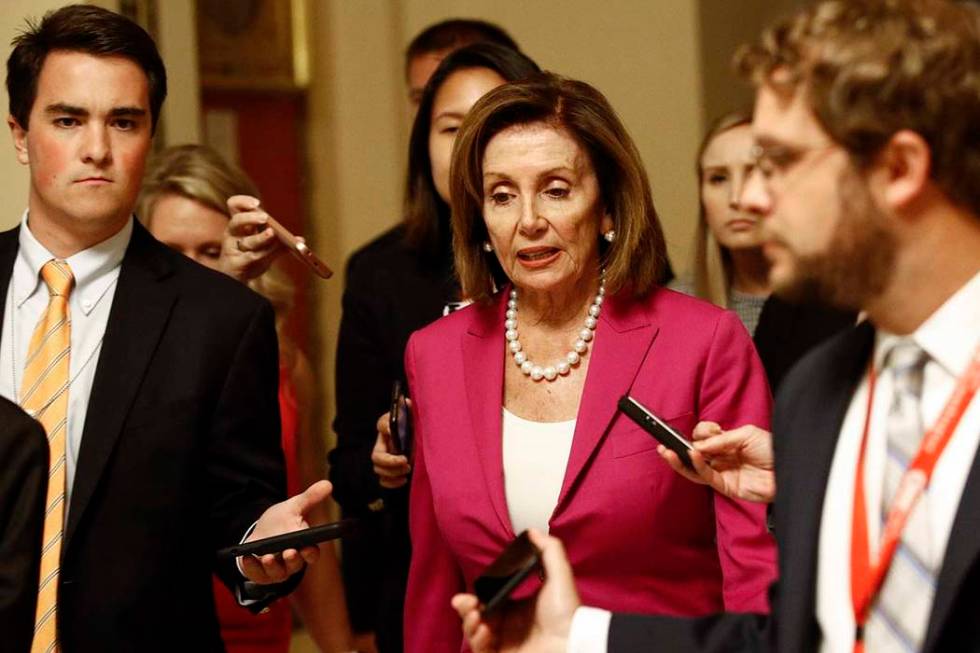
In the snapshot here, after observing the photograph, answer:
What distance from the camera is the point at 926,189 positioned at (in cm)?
189

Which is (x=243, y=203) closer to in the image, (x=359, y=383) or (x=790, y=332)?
(x=359, y=383)

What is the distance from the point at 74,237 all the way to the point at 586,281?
99 cm

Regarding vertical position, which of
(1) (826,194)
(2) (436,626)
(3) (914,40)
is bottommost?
(2) (436,626)

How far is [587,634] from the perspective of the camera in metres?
2.19

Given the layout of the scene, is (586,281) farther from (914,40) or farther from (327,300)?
(327,300)

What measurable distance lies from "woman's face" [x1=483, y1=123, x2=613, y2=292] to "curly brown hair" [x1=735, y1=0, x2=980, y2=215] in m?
0.99

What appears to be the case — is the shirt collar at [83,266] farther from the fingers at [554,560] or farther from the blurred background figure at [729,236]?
the blurred background figure at [729,236]

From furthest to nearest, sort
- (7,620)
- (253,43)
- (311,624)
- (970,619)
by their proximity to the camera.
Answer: (253,43) → (311,624) → (7,620) → (970,619)

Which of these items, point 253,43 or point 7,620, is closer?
point 7,620

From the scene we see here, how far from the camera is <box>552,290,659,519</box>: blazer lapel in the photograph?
2.74 metres

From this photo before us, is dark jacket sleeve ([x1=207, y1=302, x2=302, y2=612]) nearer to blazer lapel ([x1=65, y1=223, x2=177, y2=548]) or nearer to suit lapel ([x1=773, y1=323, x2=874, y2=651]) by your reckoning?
blazer lapel ([x1=65, y1=223, x2=177, y2=548])

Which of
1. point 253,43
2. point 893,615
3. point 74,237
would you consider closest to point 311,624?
point 74,237

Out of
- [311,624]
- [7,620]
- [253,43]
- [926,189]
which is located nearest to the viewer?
[926,189]

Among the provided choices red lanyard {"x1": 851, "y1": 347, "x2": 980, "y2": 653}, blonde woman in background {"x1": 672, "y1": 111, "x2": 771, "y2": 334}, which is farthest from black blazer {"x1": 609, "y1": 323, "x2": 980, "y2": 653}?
blonde woman in background {"x1": 672, "y1": 111, "x2": 771, "y2": 334}
